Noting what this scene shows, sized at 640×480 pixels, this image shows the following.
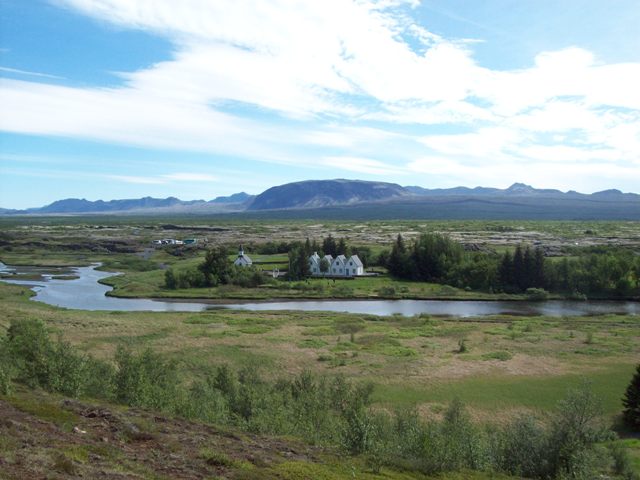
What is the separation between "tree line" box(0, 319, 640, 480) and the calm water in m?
49.1

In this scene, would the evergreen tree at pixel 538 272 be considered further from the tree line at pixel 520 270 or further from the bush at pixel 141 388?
the bush at pixel 141 388

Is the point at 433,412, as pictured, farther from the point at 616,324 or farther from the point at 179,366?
the point at 616,324

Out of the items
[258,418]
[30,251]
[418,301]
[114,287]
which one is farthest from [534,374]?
[30,251]

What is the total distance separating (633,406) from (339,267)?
252ft

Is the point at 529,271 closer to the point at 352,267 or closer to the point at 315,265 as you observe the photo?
the point at 352,267

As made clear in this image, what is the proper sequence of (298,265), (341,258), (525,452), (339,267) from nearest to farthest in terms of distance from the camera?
(525,452), (298,265), (339,267), (341,258)

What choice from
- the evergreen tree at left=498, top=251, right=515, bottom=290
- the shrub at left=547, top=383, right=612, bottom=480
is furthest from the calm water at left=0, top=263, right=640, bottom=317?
the shrub at left=547, top=383, right=612, bottom=480

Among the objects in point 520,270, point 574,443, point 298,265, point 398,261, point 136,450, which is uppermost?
point 136,450

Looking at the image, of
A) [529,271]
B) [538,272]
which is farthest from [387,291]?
[538,272]

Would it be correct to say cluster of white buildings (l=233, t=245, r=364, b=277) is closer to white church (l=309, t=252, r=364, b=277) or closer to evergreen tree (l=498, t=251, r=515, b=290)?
white church (l=309, t=252, r=364, b=277)

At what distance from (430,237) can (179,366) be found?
7583 centimetres

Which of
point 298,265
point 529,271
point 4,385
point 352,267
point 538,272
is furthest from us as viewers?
point 352,267

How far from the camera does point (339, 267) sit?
10725 cm

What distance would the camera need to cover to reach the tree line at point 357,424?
20.8m
